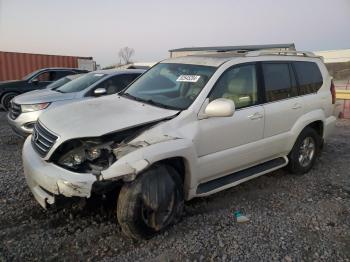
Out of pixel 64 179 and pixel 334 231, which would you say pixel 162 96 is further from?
pixel 334 231

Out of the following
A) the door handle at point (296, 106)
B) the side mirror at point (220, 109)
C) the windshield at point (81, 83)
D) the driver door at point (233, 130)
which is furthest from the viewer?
the windshield at point (81, 83)

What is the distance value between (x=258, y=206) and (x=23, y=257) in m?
2.63

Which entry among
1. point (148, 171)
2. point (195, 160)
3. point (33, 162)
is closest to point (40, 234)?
point (33, 162)

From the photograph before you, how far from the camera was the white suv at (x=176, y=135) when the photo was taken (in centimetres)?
314

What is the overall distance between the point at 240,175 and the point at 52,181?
2.22 meters

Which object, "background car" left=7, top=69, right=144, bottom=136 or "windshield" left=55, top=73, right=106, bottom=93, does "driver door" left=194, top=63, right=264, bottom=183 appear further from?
"windshield" left=55, top=73, right=106, bottom=93

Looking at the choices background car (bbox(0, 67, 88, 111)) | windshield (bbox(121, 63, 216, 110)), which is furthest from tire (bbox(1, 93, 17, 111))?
windshield (bbox(121, 63, 216, 110))

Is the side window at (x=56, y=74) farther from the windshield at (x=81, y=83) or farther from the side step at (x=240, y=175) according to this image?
the side step at (x=240, y=175)

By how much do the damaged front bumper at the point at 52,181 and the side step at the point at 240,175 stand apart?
1.29 m

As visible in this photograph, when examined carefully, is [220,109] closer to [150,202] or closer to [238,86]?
[238,86]

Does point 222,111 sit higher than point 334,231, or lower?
higher

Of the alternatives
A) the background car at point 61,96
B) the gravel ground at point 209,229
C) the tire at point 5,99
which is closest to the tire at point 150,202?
the gravel ground at point 209,229

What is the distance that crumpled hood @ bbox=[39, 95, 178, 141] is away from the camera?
3.25 m

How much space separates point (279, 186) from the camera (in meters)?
4.89
